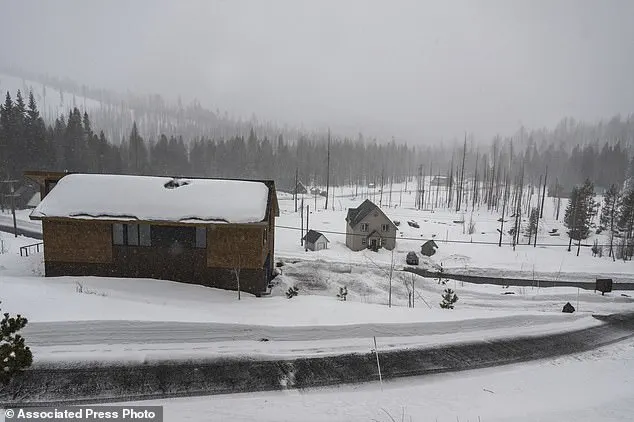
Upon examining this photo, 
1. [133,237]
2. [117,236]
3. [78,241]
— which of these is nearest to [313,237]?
[133,237]

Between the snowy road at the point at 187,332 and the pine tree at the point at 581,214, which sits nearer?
the snowy road at the point at 187,332

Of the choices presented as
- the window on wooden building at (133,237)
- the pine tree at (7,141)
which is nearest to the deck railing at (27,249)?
the window on wooden building at (133,237)

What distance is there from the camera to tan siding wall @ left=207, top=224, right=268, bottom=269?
15406 millimetres

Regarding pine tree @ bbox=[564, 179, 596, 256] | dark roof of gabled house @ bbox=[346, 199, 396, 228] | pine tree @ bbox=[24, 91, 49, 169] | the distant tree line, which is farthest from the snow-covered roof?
pine tree @ bbox=[564, 179, 596, 256]

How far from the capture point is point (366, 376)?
9727mm

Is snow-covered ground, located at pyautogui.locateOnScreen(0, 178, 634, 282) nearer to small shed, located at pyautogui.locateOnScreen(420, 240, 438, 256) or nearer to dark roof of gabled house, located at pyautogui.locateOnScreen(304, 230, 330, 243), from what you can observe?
small shed, located at pyautogui.locateOnScreen(420, 240, 438, 256)

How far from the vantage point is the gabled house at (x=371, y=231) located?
4278 cm

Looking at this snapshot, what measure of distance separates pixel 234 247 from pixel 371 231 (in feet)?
96.0

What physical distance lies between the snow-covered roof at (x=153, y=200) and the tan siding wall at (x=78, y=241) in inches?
24.4

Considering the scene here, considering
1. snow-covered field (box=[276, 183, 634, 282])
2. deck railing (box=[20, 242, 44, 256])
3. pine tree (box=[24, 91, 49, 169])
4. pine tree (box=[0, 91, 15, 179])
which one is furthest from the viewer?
pine tree (box=[24, 91, 49, 169])

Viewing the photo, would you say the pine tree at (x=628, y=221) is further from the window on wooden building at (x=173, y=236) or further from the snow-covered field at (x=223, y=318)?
the window on wooden building at (x=173, y=236)

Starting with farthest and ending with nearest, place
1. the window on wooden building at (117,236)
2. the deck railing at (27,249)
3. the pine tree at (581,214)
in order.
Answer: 1. the pine tree at (581,214)
2. the deck railing at (27,249)
3. the window on wooden building at (117,236)

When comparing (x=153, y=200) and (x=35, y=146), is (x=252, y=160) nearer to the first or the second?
(x=35, y=146)

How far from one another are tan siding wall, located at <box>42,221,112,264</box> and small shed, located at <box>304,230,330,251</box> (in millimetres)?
26355
